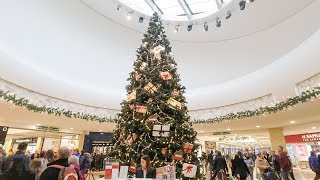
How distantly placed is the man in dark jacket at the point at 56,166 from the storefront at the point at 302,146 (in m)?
19.8

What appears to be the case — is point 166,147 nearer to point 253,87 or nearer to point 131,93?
point 131,93

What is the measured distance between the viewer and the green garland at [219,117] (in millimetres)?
6875

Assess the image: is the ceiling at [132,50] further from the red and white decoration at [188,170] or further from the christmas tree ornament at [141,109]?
the red and white decoration at [188,170]

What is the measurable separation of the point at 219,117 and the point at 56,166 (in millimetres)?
9204

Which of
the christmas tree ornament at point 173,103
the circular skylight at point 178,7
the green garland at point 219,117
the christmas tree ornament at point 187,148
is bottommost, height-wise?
the christmas tree ornament at point 187,148

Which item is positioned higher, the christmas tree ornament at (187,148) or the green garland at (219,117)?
the green garland at (219,117)

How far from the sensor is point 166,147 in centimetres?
467

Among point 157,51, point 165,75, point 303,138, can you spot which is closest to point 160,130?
point 165,75

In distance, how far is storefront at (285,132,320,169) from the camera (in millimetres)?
17562

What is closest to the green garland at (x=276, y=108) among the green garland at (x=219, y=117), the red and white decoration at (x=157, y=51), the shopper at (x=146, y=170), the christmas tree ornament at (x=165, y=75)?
the green garland at (x=219, y=117)

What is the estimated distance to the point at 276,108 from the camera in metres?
8.23

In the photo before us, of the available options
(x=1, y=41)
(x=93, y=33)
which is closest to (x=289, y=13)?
(x=93, y=33)

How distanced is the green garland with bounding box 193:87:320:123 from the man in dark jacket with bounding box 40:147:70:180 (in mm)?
7095

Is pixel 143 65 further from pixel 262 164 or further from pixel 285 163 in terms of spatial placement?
pixel 285 163
